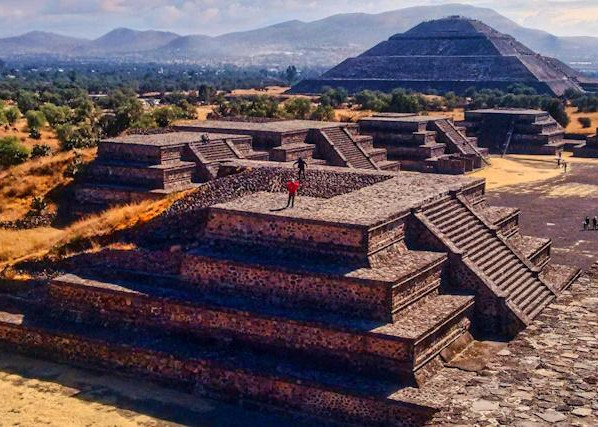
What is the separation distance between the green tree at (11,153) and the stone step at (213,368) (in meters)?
14.7

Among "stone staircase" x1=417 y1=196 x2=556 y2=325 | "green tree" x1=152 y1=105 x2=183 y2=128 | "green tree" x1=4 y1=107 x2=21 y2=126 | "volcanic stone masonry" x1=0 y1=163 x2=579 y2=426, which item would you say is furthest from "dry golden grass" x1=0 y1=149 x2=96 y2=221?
"green tree" x1=4 y1=107 x2=21 y2=126

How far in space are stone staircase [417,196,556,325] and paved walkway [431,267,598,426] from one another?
0.51 meters

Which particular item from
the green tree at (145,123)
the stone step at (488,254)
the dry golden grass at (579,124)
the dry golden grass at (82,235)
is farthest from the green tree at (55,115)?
the dry golden grass at (579,124)

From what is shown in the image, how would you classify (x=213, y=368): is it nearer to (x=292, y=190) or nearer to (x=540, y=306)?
(x=292, y=190)

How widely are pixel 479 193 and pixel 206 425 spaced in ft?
28.6

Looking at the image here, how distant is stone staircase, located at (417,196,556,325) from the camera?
520 inches

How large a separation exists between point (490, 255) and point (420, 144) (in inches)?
778

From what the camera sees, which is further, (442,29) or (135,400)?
(442,29)

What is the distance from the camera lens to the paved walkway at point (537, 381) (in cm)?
941

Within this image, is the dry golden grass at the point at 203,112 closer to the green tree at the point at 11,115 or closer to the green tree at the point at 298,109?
the green tree at the point at 298,109

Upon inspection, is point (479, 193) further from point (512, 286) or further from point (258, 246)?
point (258, 246)

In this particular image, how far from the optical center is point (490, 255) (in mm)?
14211

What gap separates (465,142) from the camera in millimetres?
37188

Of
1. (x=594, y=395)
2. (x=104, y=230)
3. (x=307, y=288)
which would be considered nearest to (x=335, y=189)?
(x=307, y=288)
